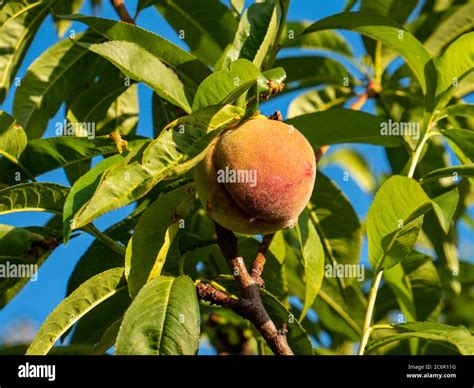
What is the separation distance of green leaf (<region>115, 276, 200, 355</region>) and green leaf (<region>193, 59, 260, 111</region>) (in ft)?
1.59

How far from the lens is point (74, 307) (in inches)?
76.0

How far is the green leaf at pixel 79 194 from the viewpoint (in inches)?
64.6

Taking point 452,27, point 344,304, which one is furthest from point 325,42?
point 344,304

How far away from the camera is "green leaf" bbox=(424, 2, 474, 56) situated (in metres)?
2.95

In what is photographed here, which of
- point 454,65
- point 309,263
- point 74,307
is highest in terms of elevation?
point 454,65

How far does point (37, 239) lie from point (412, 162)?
119 cm

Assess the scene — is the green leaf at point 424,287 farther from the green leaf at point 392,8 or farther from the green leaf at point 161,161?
the green leaf at point 161,161

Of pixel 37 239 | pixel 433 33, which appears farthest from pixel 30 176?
pixel 433 33

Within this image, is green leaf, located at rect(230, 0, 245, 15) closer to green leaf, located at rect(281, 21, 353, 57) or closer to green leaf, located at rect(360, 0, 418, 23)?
green leaf, located at rect(281, 21, 353, 57)

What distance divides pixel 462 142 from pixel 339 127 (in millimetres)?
390

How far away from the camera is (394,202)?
2.05 m

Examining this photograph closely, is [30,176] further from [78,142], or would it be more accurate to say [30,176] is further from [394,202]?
[394,202]

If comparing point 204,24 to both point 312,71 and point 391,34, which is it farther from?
point 391,34

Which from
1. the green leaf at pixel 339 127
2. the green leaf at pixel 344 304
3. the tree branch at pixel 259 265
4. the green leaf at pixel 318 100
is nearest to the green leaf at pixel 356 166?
the green leaf at pixel 318 100
